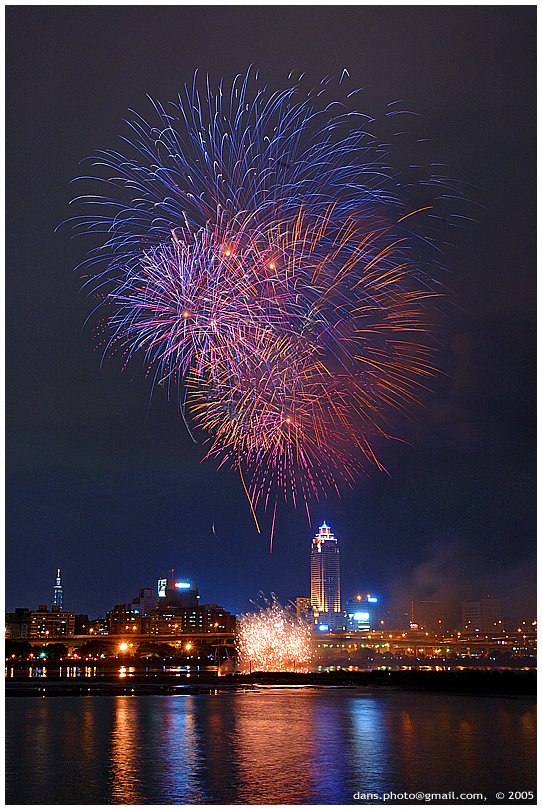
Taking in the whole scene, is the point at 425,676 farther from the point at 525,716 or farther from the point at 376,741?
the point at 376,741

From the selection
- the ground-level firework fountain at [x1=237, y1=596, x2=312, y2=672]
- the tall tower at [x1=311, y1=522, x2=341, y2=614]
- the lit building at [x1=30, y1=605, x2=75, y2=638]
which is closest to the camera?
the ground-level firework fountain at [x1=237, y1=596, x2=312, y2=672]

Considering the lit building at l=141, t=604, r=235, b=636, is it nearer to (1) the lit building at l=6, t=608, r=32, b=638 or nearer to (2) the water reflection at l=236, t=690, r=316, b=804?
(1) the lit building at l=6, t=608, r=32, b=638

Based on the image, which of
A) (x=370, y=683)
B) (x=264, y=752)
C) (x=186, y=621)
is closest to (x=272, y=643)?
(x=370, y=683)

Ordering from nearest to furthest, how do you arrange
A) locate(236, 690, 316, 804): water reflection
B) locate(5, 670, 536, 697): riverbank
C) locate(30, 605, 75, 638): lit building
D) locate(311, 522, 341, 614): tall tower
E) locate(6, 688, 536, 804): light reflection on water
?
locate(236, 690, 316, 804): water reflection < locate(6, 688, 536, 804): light reflection on water < locate(5, 670, 536, 697): riverbank < locate(311, 522, 341, 614): tall tower < locate(30, 605, 75, 638): lit building

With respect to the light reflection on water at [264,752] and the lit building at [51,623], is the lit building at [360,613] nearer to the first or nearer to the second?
the lit building at [51,623]

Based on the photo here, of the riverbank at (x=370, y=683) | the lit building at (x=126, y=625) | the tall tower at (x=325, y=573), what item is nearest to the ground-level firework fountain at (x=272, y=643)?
the riverbank at (x=370, y=683)

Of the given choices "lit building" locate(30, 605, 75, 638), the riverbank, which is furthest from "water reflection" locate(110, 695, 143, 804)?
"lit building" locate(30, 605, 75, 638)

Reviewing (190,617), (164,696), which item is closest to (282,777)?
(164,696)
